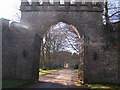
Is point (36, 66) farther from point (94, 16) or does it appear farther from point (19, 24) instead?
point (94, 16)

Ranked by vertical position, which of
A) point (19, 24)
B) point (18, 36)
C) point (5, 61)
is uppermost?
point (19, 24)

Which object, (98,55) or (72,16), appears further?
(72,16)

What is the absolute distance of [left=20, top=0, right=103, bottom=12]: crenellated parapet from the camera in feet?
35.0

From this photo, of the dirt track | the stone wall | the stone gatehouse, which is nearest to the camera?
the dirt track

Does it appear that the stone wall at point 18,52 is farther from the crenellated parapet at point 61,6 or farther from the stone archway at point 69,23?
the crenellated parapet at point 61,6

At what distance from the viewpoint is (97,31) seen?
10.3 meters

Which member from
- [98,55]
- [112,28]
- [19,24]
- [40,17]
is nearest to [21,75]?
[19,24]

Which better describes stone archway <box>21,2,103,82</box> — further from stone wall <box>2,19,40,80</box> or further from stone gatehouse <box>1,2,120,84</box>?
stone wall <box>2,19,40,80</box>

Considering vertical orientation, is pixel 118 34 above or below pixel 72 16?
below

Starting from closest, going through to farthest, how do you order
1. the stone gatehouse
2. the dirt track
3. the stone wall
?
1. the dirt track
2. the stone gatehouse
3. the stone wall

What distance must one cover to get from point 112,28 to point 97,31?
115cm

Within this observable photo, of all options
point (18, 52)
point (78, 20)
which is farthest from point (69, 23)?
point (18, 52)

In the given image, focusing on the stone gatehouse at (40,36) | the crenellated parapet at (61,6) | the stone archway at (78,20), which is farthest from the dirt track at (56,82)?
the crenellated parapet at (61,6)

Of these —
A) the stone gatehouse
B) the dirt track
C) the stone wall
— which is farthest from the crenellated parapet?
the dirt track
